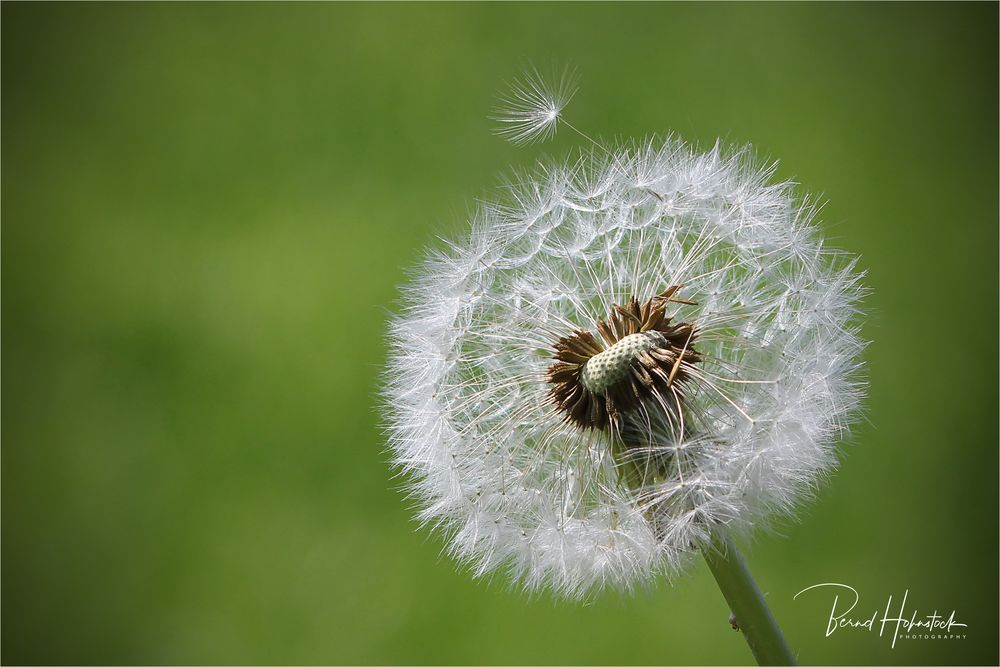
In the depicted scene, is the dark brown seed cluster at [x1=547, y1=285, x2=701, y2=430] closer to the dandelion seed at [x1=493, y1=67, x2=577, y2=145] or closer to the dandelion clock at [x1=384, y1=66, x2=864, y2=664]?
the dandelion clock at [x1=384, y1=66, x2=864, y2=664]

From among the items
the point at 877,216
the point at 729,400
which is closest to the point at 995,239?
the point at 877,216

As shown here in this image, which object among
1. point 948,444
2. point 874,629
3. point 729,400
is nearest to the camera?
point 729,400

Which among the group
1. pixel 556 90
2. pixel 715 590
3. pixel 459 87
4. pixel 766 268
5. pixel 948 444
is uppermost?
pixel 459 87

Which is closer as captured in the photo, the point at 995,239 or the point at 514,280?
the point at 514,280

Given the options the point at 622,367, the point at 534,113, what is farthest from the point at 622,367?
the point at 534,113

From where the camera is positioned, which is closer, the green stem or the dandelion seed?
the green stem

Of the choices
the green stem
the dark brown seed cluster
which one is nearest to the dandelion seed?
the dark brown seed cluster

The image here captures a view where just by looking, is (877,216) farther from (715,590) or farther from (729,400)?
(729,400)

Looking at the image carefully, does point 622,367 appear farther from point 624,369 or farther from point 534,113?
point 534,113

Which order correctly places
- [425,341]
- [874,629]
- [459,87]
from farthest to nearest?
[459,87]
[874,629]
[425,341]
